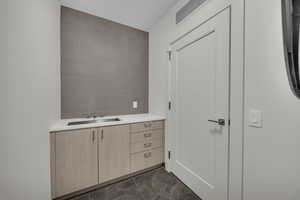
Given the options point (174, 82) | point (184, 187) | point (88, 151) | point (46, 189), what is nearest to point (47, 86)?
point (88, 151)

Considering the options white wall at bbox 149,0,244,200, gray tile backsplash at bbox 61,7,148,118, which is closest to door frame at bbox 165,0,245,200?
white wall at bbox 149,0,244,200

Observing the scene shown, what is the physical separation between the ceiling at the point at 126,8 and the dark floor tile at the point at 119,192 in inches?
106

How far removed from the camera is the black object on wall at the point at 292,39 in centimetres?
74

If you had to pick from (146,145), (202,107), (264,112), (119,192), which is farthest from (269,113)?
(119,192)

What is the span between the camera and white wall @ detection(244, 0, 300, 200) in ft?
2.62

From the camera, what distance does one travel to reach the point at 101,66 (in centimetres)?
221

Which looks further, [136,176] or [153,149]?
[153,149]

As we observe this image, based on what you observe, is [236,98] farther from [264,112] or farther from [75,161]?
[75,161]

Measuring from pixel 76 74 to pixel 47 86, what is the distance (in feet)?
2.35

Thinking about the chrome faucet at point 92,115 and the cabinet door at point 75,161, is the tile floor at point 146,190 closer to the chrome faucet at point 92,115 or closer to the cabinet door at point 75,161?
the cabinet door at point 75,161

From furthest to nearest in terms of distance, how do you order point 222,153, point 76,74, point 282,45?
point 76,74
point 222,153
point 282,45

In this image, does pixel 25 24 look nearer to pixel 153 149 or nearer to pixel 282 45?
pixel 282 45

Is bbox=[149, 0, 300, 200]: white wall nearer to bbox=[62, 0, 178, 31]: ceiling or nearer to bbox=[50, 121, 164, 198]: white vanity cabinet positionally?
bbox=[62, 0, 178, 31]: ceiling

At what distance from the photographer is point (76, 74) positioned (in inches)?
78.8
